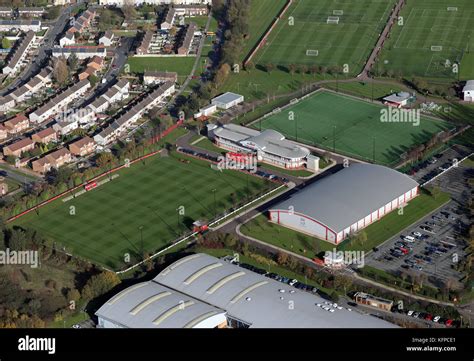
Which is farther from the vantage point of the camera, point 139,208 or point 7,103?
point 7,103

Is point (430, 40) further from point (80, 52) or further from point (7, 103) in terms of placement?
point (7, 103)

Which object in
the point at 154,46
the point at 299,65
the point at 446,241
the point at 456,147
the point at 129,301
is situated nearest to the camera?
the point at 129,301

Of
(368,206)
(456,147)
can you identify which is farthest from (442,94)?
(368,206)

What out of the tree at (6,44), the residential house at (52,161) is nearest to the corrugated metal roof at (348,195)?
the residential house at (52,161)

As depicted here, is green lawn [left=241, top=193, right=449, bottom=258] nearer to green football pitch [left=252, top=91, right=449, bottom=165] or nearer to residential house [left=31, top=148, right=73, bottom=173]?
green football pitch [left=252, top=91, right=449, bottom=165]

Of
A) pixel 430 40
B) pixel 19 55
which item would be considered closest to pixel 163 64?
pixel 19 55

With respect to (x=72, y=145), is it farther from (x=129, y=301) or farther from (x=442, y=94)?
(x=442, y=94)

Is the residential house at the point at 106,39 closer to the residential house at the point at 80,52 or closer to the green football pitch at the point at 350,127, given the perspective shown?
the residential house at the point at 80,52
